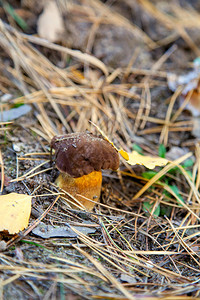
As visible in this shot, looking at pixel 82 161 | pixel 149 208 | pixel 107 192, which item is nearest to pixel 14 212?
pixel 82 161

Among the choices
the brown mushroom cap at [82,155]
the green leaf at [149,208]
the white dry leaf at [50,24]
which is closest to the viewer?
the brown mushroom cap at [82,155]

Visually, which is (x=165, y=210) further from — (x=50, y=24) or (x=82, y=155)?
(x=50, y=24)

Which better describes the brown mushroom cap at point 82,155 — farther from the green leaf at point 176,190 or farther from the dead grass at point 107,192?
the green leaf at point 176,190

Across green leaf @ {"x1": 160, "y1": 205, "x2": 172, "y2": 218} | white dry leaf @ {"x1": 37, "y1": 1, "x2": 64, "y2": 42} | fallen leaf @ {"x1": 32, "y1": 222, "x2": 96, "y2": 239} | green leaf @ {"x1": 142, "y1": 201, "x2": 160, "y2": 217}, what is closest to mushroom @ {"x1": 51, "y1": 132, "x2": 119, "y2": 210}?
fallen leaf @ {"x1": 32, "y1": 222, "x2": 96, "y2": 239}

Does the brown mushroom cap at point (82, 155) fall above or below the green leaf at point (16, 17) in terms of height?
below

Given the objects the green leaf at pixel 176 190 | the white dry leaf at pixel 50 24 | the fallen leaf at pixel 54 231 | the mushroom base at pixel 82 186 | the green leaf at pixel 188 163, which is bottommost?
the fallen leaf at pixel 54 231

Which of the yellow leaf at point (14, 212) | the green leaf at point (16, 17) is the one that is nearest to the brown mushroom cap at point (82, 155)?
the yellow leaf at point (14, 212)

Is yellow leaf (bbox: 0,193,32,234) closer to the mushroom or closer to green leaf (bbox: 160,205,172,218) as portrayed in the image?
the mushroom
